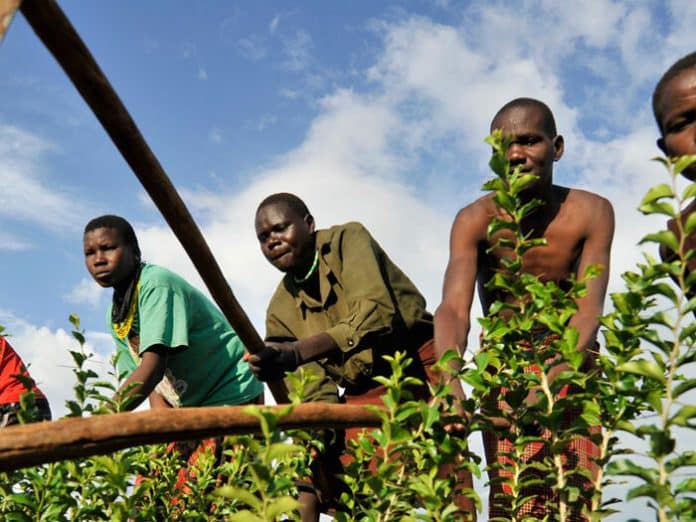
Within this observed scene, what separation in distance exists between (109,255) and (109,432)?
3780 millimetres

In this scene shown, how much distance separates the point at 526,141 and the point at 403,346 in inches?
55.9

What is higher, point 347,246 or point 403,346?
point 347,246

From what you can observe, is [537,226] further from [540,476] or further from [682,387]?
[682,387]

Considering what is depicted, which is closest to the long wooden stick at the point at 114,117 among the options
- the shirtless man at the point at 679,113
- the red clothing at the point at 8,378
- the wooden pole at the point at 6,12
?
the wooden pole at the point at 6,12

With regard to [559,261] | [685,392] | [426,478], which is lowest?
[426,478]

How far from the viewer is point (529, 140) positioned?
351 centimetres

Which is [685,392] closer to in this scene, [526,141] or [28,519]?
[28,519]

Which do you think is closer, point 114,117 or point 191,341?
point 114,117

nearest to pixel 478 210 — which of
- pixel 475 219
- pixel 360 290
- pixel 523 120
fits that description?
pixel 475 219

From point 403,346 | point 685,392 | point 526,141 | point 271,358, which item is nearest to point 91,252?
point 271,358

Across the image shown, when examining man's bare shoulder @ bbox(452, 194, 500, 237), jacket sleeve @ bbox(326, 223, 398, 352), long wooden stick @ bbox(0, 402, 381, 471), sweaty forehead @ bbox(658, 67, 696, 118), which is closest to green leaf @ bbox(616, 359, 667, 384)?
long wooden stick @ bbox(0, 402, 381, 471)

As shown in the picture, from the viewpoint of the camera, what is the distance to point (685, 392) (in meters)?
1.49

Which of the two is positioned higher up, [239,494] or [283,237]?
[283,237]

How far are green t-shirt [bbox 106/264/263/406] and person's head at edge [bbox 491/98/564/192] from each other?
2.36m
